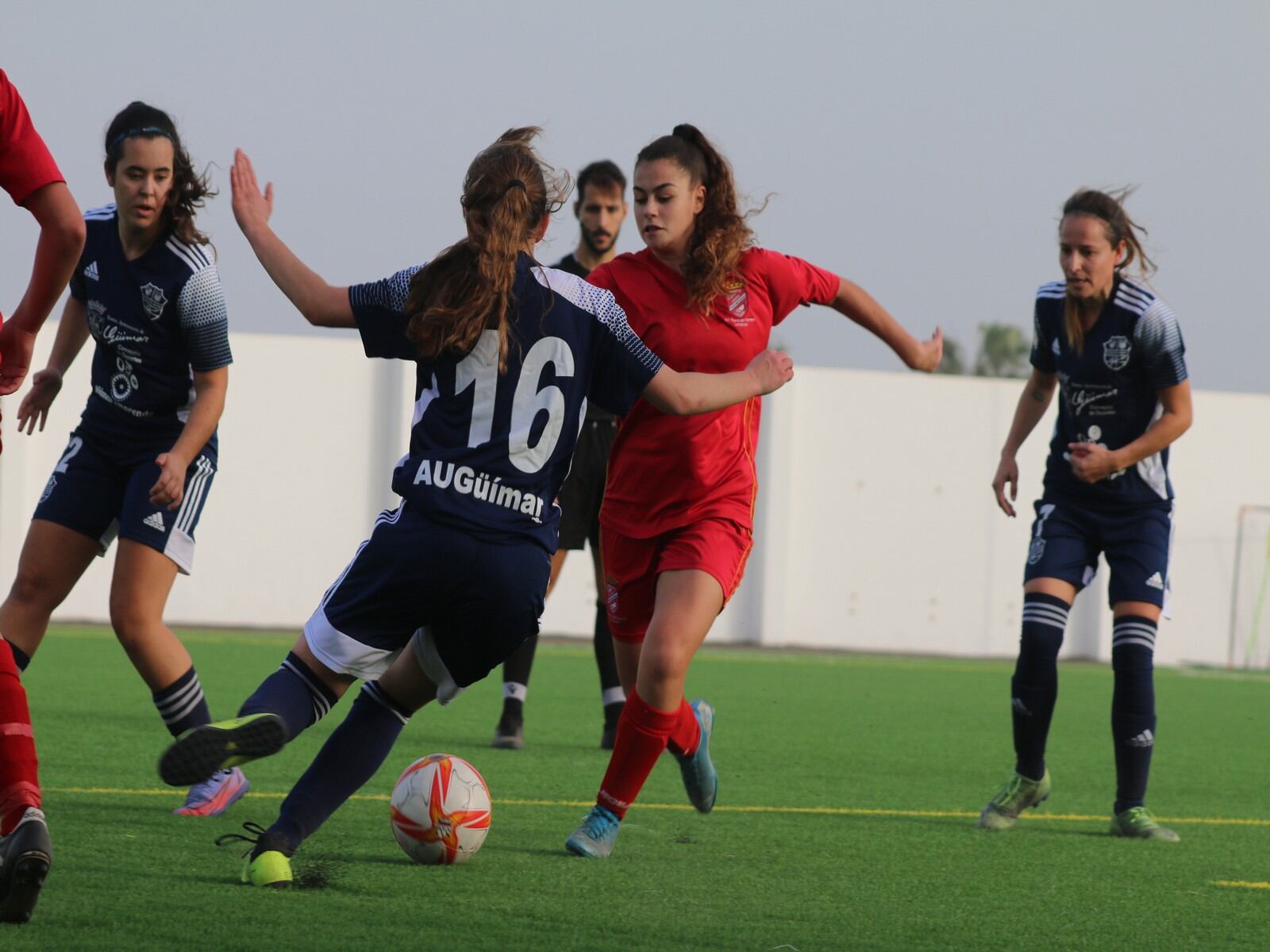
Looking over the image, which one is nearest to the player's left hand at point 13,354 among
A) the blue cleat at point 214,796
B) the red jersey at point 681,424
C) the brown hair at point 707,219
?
the blue cleat at point 214,796

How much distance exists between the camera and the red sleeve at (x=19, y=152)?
131 inches

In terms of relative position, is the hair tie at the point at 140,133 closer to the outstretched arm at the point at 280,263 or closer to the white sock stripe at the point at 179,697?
the outstretched arm at the point at 280,263

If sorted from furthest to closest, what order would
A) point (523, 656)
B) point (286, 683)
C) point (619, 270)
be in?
point (523, 656)
point (619, 270)
point (286, 683)

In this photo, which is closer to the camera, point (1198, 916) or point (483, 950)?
point (483, 950)

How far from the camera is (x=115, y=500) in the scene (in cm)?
461

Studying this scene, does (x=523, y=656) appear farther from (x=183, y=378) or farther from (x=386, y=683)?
(x=386, y=683)

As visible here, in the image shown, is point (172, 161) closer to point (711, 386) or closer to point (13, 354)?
point (13, 354)

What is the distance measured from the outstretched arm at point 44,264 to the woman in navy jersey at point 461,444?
36 cm

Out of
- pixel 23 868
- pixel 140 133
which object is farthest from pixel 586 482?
pixel 23 868

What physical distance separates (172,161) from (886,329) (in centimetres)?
212

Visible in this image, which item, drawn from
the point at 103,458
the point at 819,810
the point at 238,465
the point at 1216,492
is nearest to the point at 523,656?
the point at 819,810

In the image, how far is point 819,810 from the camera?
213 inches

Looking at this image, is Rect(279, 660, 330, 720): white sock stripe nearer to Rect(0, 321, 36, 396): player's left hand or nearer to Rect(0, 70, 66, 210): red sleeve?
Rect(0, 321, 36, 396): player's left hand

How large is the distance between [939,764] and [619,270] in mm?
3484
